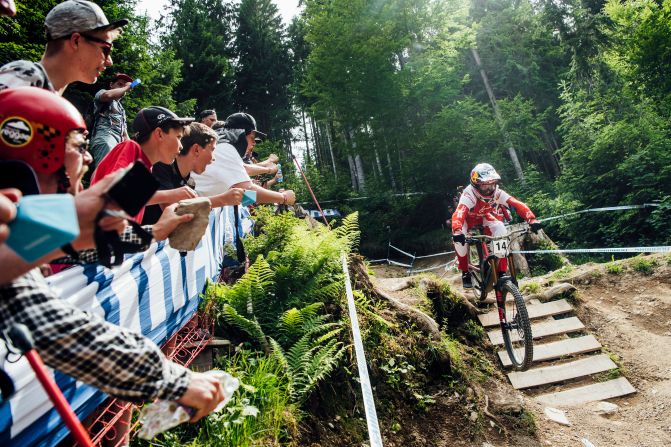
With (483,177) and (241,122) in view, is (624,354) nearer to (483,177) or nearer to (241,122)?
(483,177)

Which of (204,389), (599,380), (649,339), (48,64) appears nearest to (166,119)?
(48,64)

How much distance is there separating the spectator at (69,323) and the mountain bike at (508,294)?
5.07 meters

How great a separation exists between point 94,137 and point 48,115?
10.2ft

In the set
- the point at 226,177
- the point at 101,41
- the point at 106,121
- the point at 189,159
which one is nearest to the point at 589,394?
the point at 226,177

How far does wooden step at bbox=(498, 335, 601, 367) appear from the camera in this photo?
20.7 ft

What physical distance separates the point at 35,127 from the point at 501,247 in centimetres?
583

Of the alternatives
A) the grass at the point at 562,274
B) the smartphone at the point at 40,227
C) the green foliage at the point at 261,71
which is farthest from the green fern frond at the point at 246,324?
the green foliage at the point at 261,71

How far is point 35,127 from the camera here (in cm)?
133

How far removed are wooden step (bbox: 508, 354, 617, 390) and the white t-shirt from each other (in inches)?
196

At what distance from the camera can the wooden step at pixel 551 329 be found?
6.80 m

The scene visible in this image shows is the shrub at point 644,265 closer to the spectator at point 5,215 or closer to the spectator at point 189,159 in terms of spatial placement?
the spectator at point 189,159

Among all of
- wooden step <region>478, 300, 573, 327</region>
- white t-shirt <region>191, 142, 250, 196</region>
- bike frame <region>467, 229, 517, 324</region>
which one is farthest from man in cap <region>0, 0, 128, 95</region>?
wooden step <region>478, 300, 573, 327</region>

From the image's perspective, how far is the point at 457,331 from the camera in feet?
22.0

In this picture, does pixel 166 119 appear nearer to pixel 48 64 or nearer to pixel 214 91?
pixel 48 64
